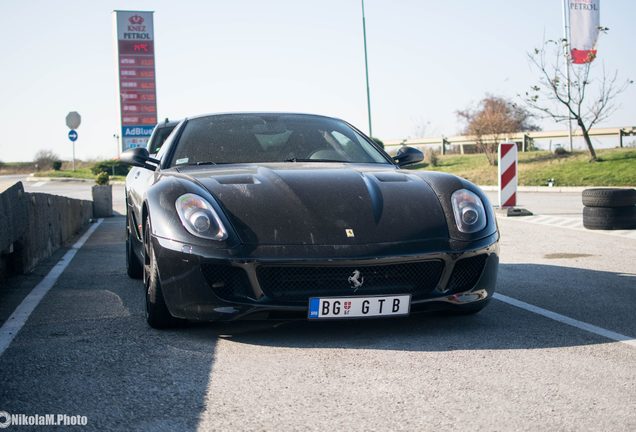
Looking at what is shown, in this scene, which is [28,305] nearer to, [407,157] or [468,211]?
[407,157]

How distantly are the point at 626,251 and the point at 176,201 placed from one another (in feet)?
18.7

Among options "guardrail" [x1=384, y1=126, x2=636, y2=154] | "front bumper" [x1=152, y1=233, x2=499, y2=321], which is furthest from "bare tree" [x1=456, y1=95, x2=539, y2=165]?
"front bumper" [x1=152, y1=233, x2=499, y2=321]

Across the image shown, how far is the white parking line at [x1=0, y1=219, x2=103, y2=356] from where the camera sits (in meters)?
4.97

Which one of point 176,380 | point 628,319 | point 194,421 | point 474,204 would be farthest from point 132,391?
point 628,319

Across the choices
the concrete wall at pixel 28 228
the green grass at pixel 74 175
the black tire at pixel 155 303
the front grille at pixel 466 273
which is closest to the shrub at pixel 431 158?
the green grass at pixel 74 175

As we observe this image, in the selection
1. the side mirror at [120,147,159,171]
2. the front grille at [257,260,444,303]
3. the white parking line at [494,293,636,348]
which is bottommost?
the white parking line at [494,293,636,348]

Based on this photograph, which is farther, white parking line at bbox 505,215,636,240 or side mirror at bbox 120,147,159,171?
white parking line at bbox 505,215,636,240

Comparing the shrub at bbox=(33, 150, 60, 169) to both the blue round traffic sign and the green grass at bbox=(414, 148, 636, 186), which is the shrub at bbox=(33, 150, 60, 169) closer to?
the blue round traffic sign

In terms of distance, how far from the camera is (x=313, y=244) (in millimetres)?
4520

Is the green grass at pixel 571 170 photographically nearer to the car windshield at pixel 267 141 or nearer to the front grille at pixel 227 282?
the car windshield at pixel 267 141

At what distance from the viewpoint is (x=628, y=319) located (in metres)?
5.17

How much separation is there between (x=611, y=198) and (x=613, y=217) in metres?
0.25

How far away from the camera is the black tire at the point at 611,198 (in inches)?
433

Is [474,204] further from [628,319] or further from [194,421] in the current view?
[194,421]
